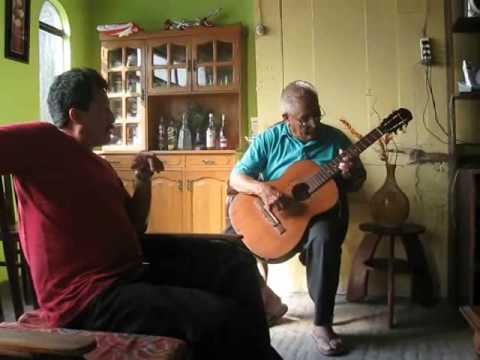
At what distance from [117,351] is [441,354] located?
151 centimetres

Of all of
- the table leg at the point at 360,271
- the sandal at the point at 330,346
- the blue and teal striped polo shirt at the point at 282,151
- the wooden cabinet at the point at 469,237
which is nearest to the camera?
the sandal at the point at 330,346

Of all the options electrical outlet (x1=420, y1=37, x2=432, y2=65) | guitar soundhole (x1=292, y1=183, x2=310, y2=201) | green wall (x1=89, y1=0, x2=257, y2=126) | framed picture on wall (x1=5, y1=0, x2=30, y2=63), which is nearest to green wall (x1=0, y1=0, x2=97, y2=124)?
framed picture on wall (x1=5, y1=0, x2=30, y2=63)

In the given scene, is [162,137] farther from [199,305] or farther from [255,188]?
[199,305]

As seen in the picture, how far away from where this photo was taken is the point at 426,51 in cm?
289

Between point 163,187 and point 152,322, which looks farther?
point 163,187

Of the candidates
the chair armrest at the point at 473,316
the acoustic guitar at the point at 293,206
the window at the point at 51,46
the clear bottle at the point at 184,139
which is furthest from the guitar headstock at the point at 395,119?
the window at the point at 51,46

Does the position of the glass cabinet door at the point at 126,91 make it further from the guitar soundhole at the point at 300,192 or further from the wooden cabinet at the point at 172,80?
the guitar soundhole at the point at 300,192

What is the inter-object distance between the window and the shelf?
285 cm

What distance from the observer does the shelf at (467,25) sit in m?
2.63

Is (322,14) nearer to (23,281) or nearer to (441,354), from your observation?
(441,354)

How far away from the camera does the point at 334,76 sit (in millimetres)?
3064

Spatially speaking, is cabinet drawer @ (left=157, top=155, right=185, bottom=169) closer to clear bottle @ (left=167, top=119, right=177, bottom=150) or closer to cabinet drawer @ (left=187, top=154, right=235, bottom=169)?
cabinet drawer @ (left=187, top=154, right=235, bottom=169)

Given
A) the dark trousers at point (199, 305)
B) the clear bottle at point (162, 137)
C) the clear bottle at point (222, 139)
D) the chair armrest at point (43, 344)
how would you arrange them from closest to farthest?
the chair armrest at point (43, 344) → the dark trousers at point (199, 305) → the clear bottle at point (222, 139) → the clear bottle at point (162, 137)

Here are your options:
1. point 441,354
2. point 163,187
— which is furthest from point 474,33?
point 163,187
